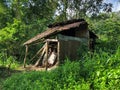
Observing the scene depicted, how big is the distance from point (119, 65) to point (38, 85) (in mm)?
2901

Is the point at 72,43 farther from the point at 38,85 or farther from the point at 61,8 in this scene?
the point at 61,8

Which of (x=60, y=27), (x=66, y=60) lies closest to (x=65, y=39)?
(x=60, y=27)

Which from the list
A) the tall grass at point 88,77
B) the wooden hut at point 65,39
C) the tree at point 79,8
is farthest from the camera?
the tree at point 79,8

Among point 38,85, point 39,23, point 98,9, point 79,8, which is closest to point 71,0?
point 79,8

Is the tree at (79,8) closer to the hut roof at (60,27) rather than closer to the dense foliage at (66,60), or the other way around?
the dense foliage at (66,60)

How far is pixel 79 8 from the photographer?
117 feet

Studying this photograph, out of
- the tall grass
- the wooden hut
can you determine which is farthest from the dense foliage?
the wooden hut

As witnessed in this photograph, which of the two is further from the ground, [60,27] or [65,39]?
[60,27]

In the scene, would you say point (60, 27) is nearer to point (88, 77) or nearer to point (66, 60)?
point (66, 60)

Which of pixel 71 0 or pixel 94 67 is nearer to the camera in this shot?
pixel 94 67

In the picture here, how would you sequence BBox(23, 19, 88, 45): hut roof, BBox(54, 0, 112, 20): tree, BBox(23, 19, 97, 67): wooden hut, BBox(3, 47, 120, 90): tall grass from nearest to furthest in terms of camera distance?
BBox(3, 47, 120, 90): tall grass < BBox(23, 19, 88, 45): hut roof < BBox(23, 19, 97, 67): wooden hut < BBox(54, 0, 112, 20): tree

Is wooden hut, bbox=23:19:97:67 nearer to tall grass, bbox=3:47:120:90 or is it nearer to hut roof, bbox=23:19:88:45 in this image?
hut roof, bbox=23:19:88:45

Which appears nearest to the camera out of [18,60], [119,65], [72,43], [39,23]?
[119,65]

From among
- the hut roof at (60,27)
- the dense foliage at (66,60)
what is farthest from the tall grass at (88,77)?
the hut roof at (60,27)
